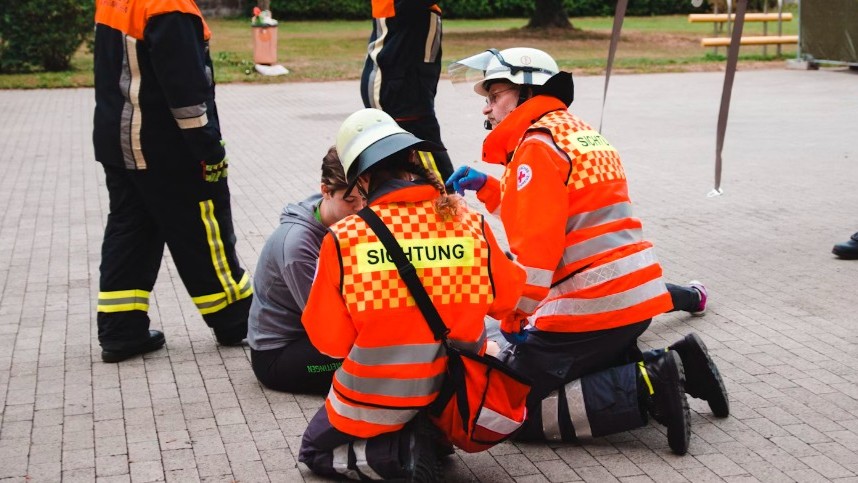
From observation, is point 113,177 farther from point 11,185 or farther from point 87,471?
point 11,185

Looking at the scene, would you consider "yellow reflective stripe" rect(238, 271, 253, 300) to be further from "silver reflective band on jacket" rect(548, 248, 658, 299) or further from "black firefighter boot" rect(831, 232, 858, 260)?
"black firefighter boot" rect(831, 232, 858, 260)

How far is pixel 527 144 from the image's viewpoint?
12.9 feet

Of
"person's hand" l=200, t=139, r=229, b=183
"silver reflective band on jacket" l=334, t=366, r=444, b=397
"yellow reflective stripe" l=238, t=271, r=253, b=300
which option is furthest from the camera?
"yellow reflective stripe" l=238, t=271, r=253, b=300

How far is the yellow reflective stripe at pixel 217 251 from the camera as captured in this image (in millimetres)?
4941

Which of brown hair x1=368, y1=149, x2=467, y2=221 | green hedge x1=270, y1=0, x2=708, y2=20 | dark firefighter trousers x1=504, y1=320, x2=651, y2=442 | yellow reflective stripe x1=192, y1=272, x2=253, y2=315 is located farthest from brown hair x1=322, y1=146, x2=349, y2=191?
green hedge x1=270, y1=0, x2=708, y2=20

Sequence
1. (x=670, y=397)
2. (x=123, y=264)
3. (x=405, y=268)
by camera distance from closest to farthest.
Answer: (x=405, y=268)
(x=670, y=397)
(x=123, y=264)

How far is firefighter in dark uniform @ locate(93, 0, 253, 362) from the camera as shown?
460cm

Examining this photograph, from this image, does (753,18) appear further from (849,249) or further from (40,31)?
(849,249)

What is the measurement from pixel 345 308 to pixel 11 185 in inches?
274

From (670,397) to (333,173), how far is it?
1.46 m

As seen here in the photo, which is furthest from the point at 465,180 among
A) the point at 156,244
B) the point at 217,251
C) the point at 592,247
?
the point at 156,244

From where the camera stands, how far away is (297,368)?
14.7 ft

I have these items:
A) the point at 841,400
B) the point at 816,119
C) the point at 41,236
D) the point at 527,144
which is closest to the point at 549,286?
the point at 527,144

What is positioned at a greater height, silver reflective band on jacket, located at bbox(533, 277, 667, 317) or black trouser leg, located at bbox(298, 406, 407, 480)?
silver reflective band on jacket, located at bbox(533, 277, 667, 317)
